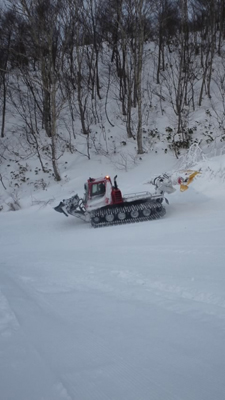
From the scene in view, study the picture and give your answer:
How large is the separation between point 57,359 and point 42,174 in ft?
57.0

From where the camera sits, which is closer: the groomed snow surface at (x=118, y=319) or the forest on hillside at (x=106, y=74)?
the groomed snow surface at (x=118, y=319)

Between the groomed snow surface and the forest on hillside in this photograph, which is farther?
the forest on hillside

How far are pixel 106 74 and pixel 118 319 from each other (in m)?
26.9

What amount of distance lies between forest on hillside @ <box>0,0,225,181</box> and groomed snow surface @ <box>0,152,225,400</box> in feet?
39.0

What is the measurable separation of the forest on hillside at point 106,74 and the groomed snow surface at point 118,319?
11.9 meters

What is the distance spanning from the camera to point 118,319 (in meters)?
3.42

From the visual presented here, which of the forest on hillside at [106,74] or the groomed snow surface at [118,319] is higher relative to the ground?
the forest on hillside at [106,74]

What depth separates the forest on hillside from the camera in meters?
17.5

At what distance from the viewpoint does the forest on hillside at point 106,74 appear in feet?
57.3

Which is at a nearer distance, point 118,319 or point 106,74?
point 118,319

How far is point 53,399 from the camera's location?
7.41ft

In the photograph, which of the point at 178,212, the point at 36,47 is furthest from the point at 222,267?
the point at 36,47

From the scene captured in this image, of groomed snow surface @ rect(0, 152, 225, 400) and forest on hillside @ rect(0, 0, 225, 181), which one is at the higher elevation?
forest on hillside @ rect(0, 0, 225, 181)

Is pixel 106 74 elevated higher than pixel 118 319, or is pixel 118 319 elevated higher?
pixel 106 74
